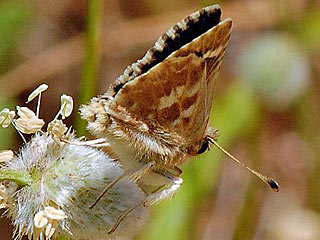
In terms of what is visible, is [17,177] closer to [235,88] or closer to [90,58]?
[90,58]

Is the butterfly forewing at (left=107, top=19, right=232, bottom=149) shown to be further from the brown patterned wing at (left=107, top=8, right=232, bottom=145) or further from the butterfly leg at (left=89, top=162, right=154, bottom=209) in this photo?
the butterfly leg at (left=89, top=162, right=154, bottom=209)

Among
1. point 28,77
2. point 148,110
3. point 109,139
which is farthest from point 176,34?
point 28,77

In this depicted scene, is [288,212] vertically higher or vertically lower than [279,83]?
lower

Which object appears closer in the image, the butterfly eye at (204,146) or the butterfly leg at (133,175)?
the butterfly leg at (133,175)

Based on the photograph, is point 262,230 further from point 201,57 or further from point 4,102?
point 201,57

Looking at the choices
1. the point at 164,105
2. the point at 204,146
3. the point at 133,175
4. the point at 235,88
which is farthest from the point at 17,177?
the point at 235,88

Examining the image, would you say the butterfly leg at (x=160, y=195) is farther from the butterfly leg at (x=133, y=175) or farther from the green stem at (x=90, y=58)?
the green stem at (x=90, y=58)

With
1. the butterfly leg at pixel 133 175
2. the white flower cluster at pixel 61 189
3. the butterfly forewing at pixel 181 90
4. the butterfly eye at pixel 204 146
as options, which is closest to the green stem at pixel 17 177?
the white flower cluster at pixel 61 189

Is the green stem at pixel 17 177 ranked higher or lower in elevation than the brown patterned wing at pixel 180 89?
lower
